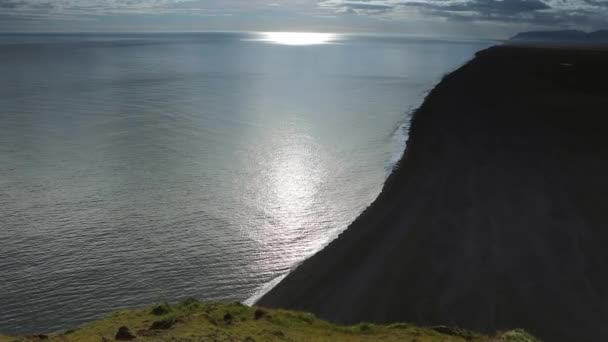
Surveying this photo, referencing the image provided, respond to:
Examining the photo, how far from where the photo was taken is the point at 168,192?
2325 centimetres

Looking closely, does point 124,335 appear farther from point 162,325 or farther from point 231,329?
point 231,329

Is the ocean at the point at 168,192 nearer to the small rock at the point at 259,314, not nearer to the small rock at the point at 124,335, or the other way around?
the small rock at the point at 259,314

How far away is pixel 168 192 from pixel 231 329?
13.6m

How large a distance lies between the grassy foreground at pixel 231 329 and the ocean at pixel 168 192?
339 centimetres

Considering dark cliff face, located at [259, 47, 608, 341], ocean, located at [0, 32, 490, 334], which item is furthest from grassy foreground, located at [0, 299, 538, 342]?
ocean, located at [0, 32, 490, 334]

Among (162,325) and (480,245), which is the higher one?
(162,325)

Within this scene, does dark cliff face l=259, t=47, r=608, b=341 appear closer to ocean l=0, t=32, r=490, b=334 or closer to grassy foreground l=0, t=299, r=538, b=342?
ocean l=0, t=32, r=490, b=334

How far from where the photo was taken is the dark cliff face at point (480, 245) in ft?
49.3

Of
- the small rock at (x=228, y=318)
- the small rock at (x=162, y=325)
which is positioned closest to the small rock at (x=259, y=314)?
the small rock at (x=228, y=318)

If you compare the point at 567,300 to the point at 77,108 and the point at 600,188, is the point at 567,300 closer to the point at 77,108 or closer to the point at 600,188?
the point at 600,188

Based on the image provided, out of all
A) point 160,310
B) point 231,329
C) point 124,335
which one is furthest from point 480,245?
point 124,335

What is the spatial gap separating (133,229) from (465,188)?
583 inches

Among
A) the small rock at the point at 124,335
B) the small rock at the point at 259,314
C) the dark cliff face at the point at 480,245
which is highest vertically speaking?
the small rock at the point at 124,335

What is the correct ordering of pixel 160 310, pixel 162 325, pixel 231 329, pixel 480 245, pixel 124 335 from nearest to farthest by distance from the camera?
1. pixel 124 335
2. pixel 162 325
3. pixel 231 329
4. pixel 160 310
5. pixel 480 245
